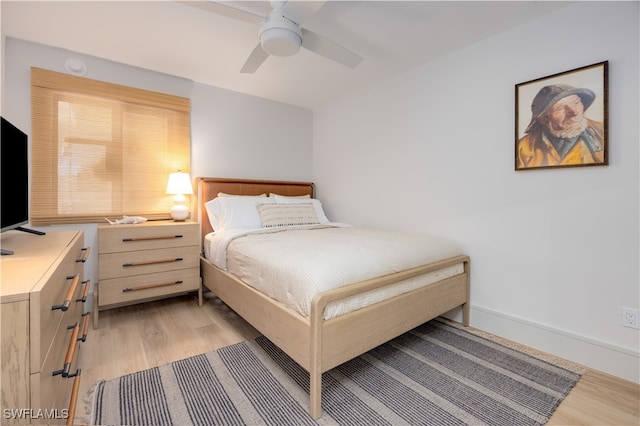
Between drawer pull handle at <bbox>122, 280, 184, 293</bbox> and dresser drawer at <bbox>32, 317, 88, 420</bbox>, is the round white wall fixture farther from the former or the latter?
dresser drawer at <bbox>32, 317, 88, 420</bbox>

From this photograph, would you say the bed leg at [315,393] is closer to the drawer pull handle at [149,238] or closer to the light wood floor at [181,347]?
the light wood floor at [181,347]

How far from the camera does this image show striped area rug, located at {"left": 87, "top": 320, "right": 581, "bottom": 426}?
141cm

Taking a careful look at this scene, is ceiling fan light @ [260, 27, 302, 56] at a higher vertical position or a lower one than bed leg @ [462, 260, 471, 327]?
higher

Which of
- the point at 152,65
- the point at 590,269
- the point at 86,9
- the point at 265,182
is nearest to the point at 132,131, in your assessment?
the point at 152,65

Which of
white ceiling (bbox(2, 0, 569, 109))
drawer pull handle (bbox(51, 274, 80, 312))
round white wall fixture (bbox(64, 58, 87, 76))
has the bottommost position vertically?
drawer pull handle (bbox(51, 274, 80, 312))

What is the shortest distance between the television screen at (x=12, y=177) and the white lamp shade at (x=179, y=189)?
3.66ft

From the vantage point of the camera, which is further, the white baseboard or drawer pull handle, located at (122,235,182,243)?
drawer pull handle, located at (122,235,182,243)

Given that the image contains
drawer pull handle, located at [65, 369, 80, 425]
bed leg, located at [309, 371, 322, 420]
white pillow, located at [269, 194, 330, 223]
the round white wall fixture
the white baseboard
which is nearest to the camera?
drawer pull handle, located at [65, 369, 80, 425]

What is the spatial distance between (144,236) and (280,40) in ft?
6.43

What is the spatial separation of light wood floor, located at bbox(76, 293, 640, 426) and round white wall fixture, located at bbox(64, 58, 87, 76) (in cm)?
216

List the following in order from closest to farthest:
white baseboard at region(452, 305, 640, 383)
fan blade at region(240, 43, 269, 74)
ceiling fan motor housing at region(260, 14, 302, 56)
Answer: ceiling fan motor housing at region(260, 14, 302, 56)
white baseboard at region(452, 305, 640, 383)
fan blade at region(240, 43, 269, 74)

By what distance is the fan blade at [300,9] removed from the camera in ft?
4.89

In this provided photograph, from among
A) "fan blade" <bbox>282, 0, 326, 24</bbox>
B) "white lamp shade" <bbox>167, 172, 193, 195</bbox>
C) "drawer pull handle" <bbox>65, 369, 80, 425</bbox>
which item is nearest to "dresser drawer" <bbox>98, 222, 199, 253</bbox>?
"white lamp shade" <bbox>167, 172, 193, 195</bbox>

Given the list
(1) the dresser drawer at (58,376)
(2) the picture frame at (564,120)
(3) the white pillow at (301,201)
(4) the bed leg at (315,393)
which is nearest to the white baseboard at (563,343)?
(2) the picture frame at (564,120)
